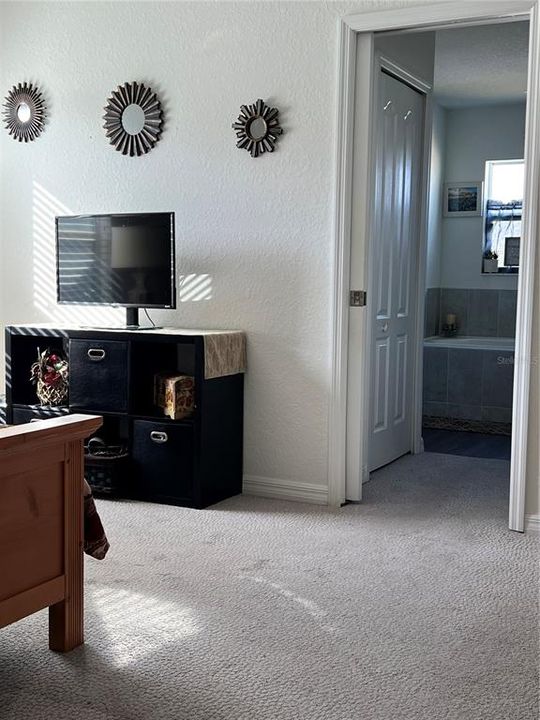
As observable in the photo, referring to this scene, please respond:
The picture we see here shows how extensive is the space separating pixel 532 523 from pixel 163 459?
1719mm

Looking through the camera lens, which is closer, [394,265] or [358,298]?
[358,298]

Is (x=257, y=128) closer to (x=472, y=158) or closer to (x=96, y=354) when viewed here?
(x=96, y=354)

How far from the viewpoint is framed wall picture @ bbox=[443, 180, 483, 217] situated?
25.2 feet

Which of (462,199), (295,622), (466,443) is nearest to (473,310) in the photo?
(462,199)

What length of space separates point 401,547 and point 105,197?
252 cm

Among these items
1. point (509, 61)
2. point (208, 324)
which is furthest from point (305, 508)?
point (509, 61)

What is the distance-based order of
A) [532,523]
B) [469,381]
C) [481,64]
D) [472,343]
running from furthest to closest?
1. [472,343]
2. [469,381]
3. [481,64]
4. [532,523]

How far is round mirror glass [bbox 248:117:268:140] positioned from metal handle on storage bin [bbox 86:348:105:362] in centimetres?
129

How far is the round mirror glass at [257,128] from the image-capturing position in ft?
14.3

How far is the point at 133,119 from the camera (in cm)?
473

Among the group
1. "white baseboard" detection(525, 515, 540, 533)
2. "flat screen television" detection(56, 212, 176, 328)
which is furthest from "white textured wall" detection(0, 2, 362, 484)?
"white baseboard" detection(525, 515, 540, 533)

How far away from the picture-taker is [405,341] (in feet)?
17.6

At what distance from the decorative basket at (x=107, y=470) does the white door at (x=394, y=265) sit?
4.62 feet

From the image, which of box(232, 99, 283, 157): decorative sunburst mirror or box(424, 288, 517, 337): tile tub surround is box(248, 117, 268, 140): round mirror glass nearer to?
box(232, 99, 283, 157): decorative sunburst mirror
